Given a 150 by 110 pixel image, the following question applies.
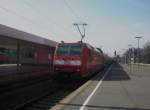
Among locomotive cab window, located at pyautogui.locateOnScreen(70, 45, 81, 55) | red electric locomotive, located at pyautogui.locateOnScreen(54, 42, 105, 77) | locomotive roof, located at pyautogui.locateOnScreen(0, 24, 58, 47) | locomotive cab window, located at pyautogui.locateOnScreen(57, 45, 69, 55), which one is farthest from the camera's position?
locomotive roof, located at pyautogui.locateOnScreen(0, 24, 58, 47)

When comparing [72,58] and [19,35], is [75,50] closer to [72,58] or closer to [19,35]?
[72,58]

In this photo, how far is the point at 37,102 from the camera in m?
13.7

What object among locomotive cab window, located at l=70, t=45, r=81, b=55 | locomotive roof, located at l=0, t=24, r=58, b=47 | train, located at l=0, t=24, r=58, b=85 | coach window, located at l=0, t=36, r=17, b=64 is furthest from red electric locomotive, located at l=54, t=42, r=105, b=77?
coach window, located at l=0, t=36, r=17, b=64

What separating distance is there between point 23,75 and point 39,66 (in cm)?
946

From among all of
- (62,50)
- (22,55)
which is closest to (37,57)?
(22,55)

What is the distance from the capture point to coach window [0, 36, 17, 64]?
2661 centimetres

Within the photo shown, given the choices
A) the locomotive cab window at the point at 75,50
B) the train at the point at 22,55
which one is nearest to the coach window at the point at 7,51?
the train at the point at 22,55

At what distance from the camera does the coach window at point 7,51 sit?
2661cm

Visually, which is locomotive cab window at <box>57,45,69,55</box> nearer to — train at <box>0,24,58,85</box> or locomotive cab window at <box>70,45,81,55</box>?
locomotive cab window at <box>70,45,81,55</box>

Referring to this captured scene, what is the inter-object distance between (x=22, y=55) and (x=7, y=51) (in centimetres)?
527

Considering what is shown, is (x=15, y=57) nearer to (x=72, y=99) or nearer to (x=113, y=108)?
(x=72, y=99)

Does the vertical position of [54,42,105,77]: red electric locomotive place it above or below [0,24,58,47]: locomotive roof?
below

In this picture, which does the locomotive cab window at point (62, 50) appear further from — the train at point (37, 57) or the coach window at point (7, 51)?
the coach window at point (7, 51)

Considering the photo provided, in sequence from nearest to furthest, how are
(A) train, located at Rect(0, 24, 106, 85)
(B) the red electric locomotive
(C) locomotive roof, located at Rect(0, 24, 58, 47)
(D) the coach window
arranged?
(B) the red electric locomotive → (A) train, located at Rect(0, 24, 106, 85) → (C) locomotive roof, located at Rect(0, 24, 58, 47) → (D) the coach window
